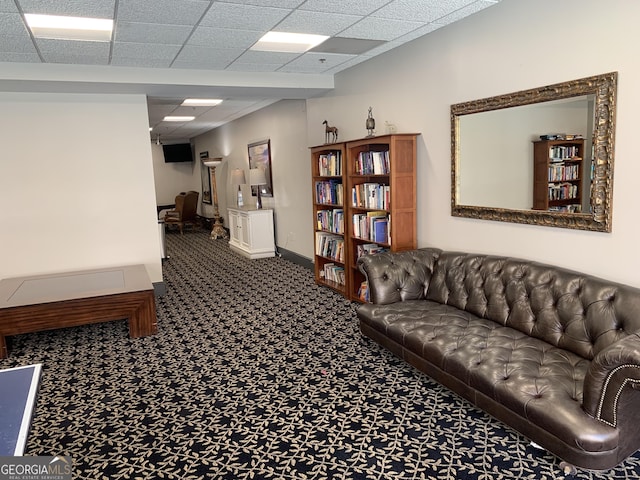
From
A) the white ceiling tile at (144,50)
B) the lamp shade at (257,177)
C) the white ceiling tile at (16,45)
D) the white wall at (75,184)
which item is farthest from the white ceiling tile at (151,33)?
the lamp shade at (257,177)

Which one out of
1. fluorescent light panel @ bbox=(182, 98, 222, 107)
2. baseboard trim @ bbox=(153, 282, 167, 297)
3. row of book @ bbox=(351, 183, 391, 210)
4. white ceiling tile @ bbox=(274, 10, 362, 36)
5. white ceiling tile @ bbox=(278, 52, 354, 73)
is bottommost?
baseboard trim @ bbox=(153, 282, 167, 297)

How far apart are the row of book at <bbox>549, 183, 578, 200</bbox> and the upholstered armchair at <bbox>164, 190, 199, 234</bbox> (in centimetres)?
1037

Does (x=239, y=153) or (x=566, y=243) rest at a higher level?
(x=239, y=153)

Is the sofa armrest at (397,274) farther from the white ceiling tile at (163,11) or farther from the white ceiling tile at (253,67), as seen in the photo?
the white ceiling tile at (253,67)

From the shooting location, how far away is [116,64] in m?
4.89

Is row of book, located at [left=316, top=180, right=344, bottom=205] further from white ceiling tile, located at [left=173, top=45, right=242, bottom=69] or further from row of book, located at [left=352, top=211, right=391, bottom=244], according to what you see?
white ceiling tile, located at [left=173, top=45, right=242, bottom=69]

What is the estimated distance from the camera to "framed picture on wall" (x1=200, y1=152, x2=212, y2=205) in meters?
13.0

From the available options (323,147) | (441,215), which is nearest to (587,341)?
(441,215)

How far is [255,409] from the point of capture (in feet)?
10.1

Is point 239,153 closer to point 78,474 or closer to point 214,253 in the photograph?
point 214,253

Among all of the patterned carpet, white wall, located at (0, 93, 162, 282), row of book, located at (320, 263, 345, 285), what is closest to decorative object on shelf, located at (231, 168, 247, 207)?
white wall, located at (0, 93, 162, 282)

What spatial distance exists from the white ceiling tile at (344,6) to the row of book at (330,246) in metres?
2.84

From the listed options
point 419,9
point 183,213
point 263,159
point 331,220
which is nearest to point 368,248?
point 331,220

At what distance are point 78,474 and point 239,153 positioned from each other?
8.40m
